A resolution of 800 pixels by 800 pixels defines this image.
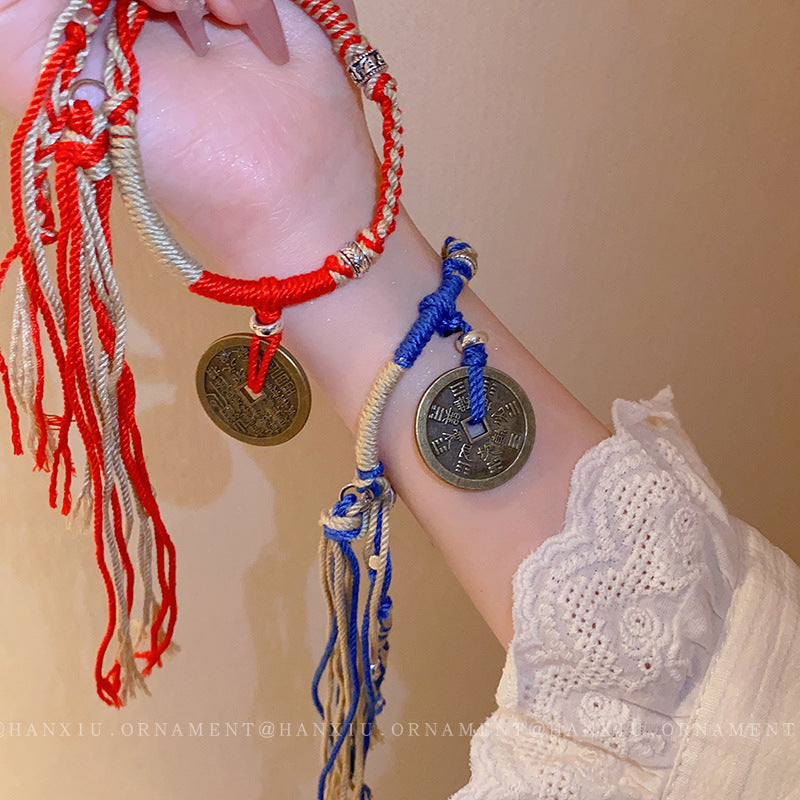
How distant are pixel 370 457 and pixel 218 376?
158 mm

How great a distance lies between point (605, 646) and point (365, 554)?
0.19 m

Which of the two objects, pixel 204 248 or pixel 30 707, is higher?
pixel 204 248

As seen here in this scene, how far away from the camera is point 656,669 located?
22.3 inches

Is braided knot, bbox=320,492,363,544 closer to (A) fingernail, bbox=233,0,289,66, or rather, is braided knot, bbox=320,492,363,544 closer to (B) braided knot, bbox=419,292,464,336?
(B) braided knot, bbox=419,292,464,336

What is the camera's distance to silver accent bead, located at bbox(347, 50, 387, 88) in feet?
1.91

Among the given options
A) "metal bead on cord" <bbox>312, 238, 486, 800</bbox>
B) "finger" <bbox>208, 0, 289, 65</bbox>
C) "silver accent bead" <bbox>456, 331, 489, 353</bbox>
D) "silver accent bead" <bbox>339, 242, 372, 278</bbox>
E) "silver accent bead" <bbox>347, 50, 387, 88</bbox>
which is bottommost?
"metal bead on cord" <bbox>312, 238, 486, 800</bbox>

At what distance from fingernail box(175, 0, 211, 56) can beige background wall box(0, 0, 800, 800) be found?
0.29 metres

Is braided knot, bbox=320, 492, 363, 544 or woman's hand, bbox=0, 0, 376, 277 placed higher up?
woman's hand, bbox=0, 0, 376, 277

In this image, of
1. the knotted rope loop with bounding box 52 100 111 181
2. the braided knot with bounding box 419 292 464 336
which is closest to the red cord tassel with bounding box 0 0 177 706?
the knotted rope loop with bounding box 52 100 111 181

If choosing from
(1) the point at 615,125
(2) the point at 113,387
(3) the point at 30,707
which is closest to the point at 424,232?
(1) the point at 615,125

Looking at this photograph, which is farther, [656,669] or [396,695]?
[396,695]

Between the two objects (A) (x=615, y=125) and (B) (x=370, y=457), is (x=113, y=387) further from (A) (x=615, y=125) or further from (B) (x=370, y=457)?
(A) (x=615, y=125)

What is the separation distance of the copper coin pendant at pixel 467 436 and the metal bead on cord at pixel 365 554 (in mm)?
11

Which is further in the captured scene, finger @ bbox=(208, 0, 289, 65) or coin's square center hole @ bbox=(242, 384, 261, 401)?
coin's square center hole @ bbox=(242, 384, 261, 401)
